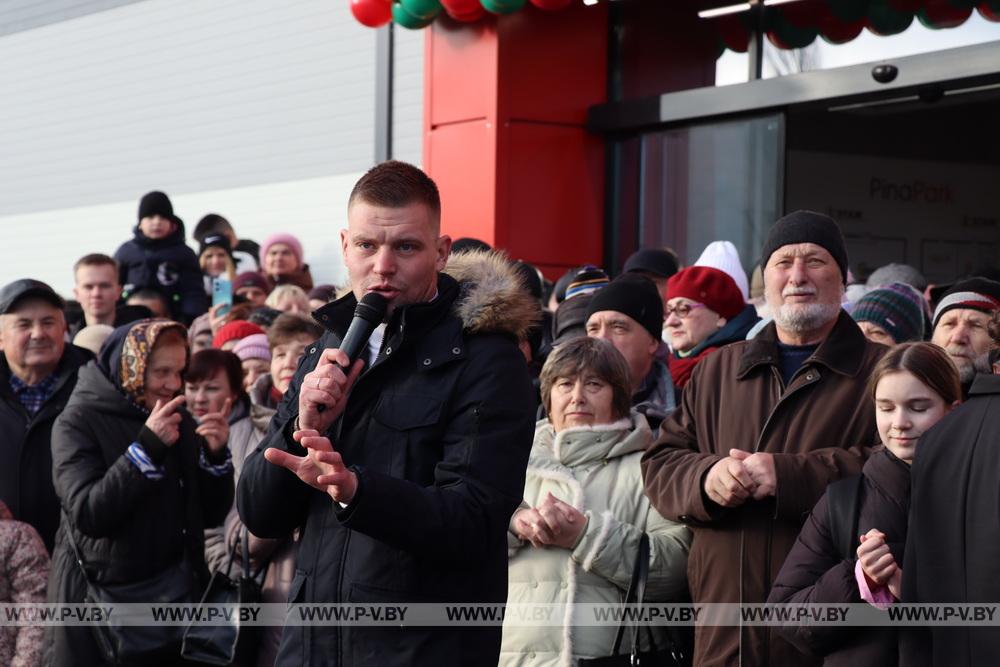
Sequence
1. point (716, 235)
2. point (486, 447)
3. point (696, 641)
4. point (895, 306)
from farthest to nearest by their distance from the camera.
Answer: point (716, 235), point (895, 306), point (696, 641), point (486, 447)

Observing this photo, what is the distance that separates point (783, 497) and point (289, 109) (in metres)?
11.4

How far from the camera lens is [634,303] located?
6.50 metres

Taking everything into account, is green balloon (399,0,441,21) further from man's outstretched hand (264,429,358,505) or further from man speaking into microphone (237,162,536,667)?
man's outstretched hand (264,429,358,505)

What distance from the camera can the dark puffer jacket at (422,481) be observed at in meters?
3.47

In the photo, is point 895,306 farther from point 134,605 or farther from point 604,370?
point 134,605

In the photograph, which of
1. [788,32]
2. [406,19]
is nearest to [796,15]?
[788,32]

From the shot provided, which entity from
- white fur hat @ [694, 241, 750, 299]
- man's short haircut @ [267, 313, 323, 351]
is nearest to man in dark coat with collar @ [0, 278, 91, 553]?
man's short haircut @ [267, 313, 323, 351]

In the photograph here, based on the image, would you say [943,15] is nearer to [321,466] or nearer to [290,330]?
[290,330]

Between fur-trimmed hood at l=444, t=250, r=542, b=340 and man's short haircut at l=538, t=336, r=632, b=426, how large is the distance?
1716 mm

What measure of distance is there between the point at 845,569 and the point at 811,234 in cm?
141

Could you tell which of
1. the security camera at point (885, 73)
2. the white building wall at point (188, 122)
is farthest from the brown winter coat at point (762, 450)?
the white building wall at point (188, 122)

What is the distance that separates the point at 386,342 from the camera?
3.61 metres

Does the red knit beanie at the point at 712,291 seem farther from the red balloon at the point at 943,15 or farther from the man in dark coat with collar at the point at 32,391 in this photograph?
the red balloon at the point at 943,15

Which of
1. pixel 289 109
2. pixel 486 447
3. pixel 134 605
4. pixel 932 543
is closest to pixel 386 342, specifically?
pixel 486 447
